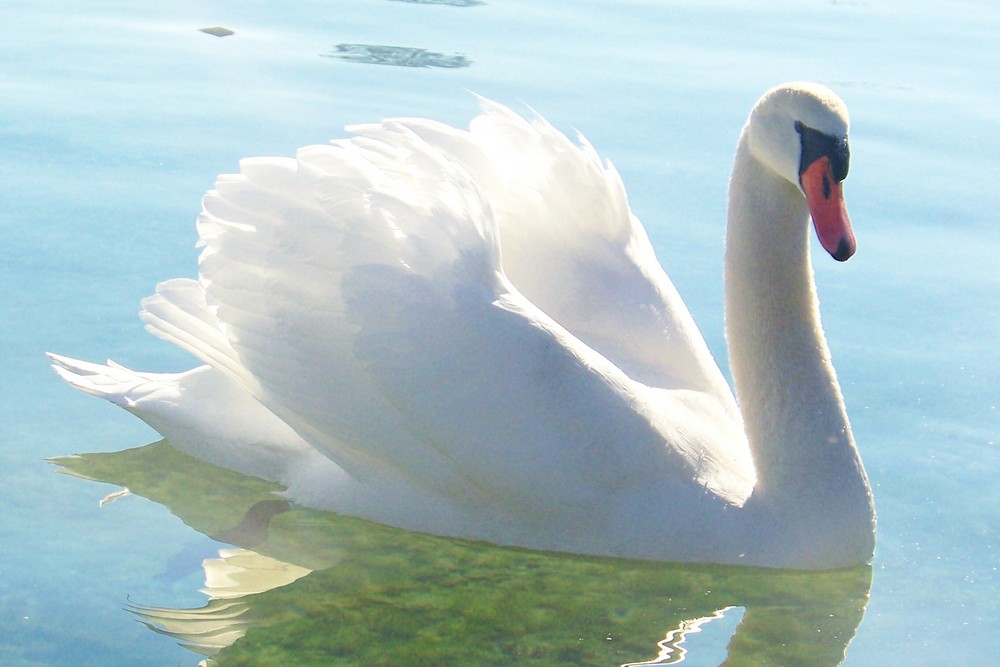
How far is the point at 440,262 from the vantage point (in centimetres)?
428

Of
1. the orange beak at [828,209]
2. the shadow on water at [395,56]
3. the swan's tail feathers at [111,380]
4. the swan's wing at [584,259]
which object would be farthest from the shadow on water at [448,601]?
the shadow on water at [395,56]

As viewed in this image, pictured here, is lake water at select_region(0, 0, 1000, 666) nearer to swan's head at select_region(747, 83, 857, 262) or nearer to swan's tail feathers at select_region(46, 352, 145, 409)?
swan's tail feathers at select_region(46, 352, 145, 409)

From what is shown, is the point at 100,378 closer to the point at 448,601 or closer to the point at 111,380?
the point at 111,380

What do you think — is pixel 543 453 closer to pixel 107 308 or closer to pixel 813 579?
pixel 813 579

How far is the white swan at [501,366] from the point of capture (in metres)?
4.25

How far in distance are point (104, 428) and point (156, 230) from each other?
1.60 meters

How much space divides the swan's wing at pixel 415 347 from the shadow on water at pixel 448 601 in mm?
218

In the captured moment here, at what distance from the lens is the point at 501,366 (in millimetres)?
4207

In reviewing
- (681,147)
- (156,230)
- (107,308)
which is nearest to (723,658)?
(107,308)

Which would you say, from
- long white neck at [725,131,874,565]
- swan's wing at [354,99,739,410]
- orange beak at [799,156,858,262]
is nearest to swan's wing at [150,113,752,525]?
long white neck at [725,131,874,565]

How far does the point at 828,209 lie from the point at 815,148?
187mm

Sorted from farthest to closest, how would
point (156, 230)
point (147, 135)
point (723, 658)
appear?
1. point (147, 135)
2. point (156, 230)
3. point (723, 658)

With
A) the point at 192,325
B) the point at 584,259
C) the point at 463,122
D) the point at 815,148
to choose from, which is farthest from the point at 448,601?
the point at 463,122

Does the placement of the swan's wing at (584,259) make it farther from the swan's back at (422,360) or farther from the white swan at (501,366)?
the swan's back at (422,360)
